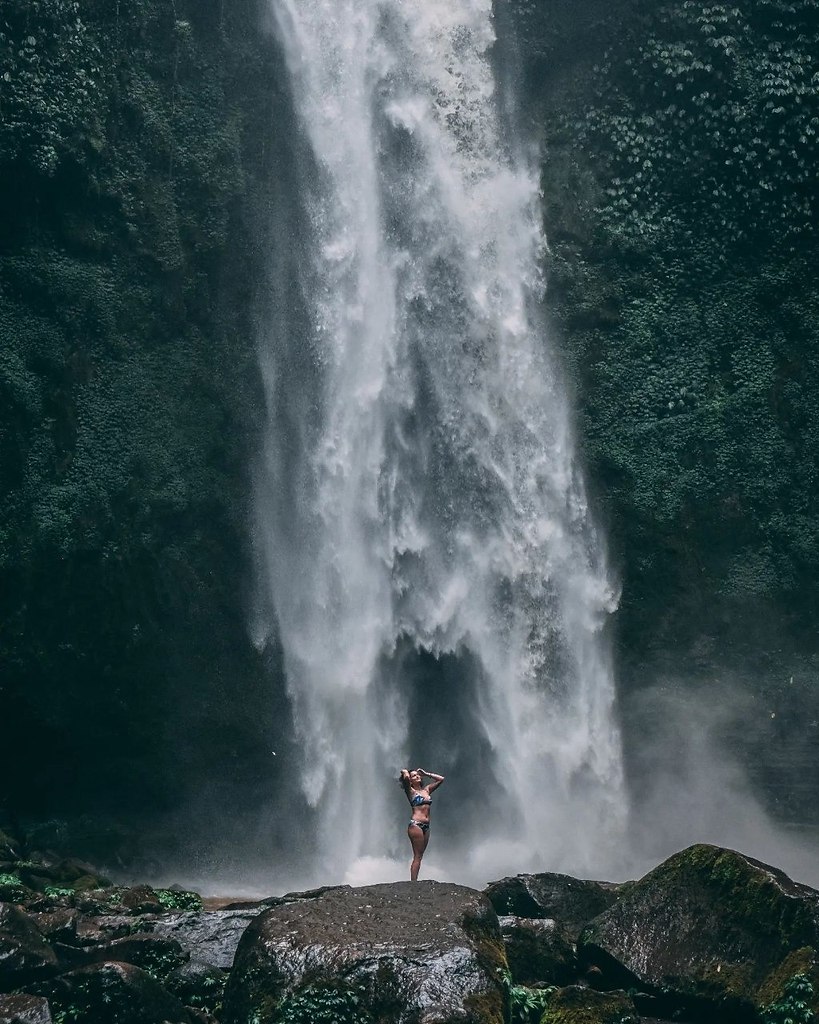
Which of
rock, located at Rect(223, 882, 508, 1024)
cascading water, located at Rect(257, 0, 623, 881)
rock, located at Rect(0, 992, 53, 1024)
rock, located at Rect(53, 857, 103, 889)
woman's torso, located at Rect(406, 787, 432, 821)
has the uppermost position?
cascading water, located at Rect(257, 0, 623, 881)

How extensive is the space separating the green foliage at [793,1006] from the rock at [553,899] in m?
2.40

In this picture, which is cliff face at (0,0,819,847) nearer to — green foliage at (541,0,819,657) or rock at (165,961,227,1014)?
green foliage at (541,0,819,657)

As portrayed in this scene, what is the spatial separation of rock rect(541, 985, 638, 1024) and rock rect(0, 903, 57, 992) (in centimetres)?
386

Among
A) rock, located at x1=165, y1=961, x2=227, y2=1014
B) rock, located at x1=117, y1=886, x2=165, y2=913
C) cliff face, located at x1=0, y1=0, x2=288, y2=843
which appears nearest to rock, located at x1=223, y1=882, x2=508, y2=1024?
rock, located at x1=165, y1=961, x2=227, y2=1014

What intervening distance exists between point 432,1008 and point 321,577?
11073 millimetres

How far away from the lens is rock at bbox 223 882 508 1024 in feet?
23.5

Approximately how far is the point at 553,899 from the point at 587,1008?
2.94 meters

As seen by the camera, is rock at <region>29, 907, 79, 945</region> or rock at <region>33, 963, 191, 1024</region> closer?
rock at <region>33, 963, 191, 1024</region>

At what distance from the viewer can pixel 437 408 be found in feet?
60.0

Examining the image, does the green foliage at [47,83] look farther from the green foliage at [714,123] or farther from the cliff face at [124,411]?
the green foliage at [714,123]

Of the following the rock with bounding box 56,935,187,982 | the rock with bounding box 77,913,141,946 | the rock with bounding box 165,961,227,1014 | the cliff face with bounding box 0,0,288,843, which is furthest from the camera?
the cliff face with bounding box 0,0,288,843

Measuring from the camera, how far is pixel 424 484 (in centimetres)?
1803

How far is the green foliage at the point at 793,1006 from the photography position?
27.7 ft

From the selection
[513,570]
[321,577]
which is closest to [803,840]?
[513,570]
